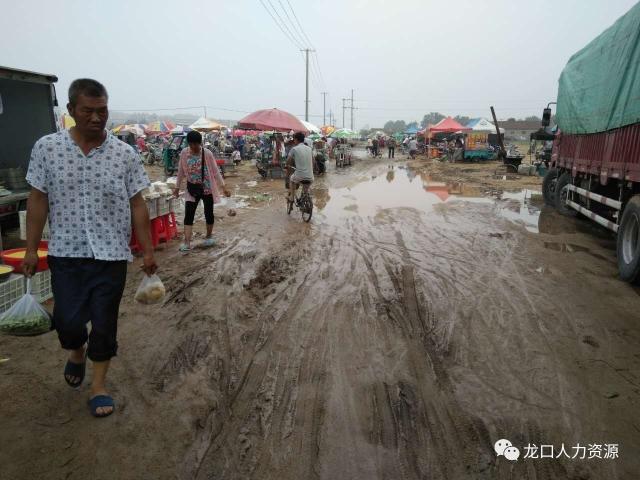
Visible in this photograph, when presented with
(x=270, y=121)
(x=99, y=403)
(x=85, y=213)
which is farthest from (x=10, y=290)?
(x=270, y=121)

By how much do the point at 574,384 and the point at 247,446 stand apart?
8.07 feet

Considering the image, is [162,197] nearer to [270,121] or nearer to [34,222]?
[34,222]

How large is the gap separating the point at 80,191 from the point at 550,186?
1223cm

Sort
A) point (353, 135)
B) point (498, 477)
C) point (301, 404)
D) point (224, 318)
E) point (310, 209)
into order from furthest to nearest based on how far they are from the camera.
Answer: point (353, 135) < point (310, 209) < point (224, 318) < point (301, 404) < point (498, 477)

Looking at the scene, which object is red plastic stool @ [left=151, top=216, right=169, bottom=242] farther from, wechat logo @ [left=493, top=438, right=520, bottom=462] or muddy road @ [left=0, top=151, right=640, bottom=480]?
wechat logo @ [left=493, top=438, right=520, bottom=462]

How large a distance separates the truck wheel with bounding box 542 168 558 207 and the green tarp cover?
2.36m

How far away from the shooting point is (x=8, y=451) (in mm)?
2537

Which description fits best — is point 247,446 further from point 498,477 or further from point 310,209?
point 310,209

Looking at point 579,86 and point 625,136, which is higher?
point 579,86

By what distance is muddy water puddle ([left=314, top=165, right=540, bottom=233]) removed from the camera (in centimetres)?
1066

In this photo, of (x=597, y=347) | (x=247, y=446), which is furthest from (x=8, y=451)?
(x=597, y=347)

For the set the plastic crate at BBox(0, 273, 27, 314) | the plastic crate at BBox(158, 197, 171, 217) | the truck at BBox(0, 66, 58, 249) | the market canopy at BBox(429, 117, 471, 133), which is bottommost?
the plastic crate at BBox(0, 273, 27, 314)

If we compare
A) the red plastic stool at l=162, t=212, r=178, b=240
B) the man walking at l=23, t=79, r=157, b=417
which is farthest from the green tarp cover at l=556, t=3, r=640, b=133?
the red plastic stool at l=162, t=212, r=178, b=240

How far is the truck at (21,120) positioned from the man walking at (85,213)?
233 inches
